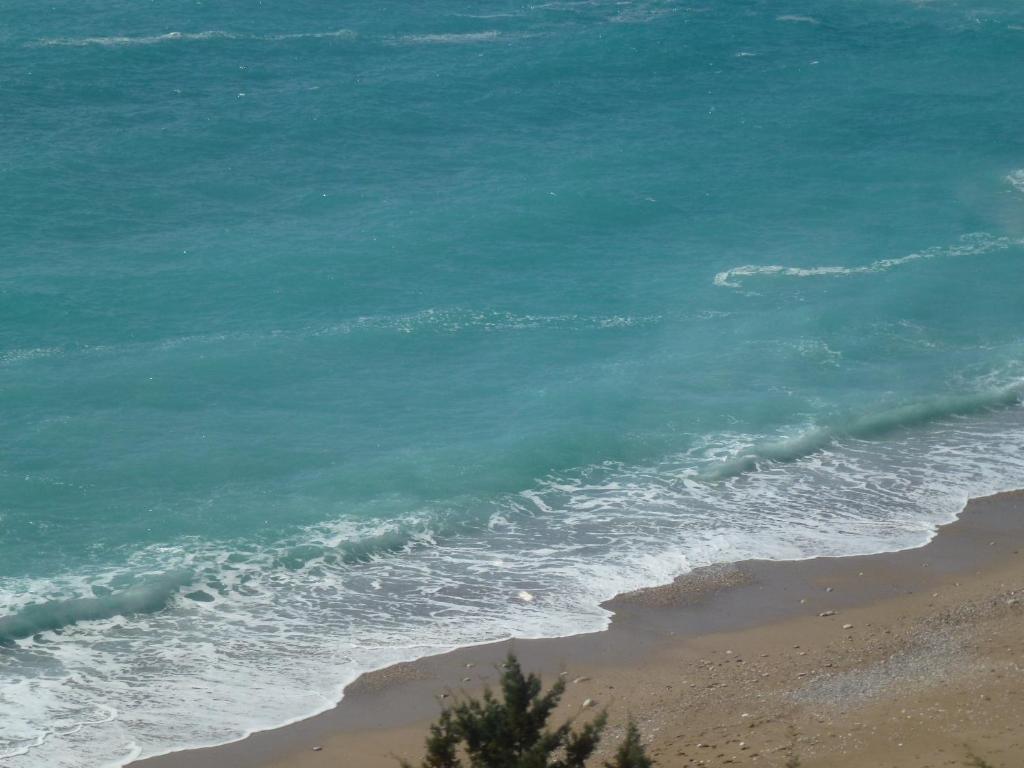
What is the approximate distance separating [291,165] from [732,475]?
21078 millimetres

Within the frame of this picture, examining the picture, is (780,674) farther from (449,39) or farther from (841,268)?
(449,39)

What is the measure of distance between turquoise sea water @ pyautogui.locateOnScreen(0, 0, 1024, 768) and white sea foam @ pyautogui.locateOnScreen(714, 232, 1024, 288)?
18 centimetres

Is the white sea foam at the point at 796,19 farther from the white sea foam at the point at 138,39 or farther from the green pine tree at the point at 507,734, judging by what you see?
the green pine tree at the point at 507,734

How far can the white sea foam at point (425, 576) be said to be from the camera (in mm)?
19766

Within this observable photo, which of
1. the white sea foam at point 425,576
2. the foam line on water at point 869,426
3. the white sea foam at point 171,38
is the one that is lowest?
the white sea foam at point 425,576

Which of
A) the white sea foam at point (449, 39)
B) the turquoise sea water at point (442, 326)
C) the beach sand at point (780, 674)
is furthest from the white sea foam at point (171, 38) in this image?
the beach sand at point (780, 674)

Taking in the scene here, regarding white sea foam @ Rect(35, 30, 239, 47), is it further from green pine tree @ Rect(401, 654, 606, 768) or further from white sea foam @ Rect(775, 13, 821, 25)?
green pine tree @ Rect(401, 654, 606, 768)

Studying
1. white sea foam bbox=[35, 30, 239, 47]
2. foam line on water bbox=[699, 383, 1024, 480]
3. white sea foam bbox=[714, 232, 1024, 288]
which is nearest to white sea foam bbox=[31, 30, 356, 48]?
white sea foam bbox=[35, 30, 239, 47]

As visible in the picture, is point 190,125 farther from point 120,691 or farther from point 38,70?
point 120,691

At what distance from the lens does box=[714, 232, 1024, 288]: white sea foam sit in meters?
37.2

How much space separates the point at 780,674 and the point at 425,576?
7.02m

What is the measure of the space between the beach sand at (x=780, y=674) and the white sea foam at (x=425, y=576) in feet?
2.15

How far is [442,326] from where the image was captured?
34062 millimetres

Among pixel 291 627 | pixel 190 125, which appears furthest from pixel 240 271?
pixel 291 627
